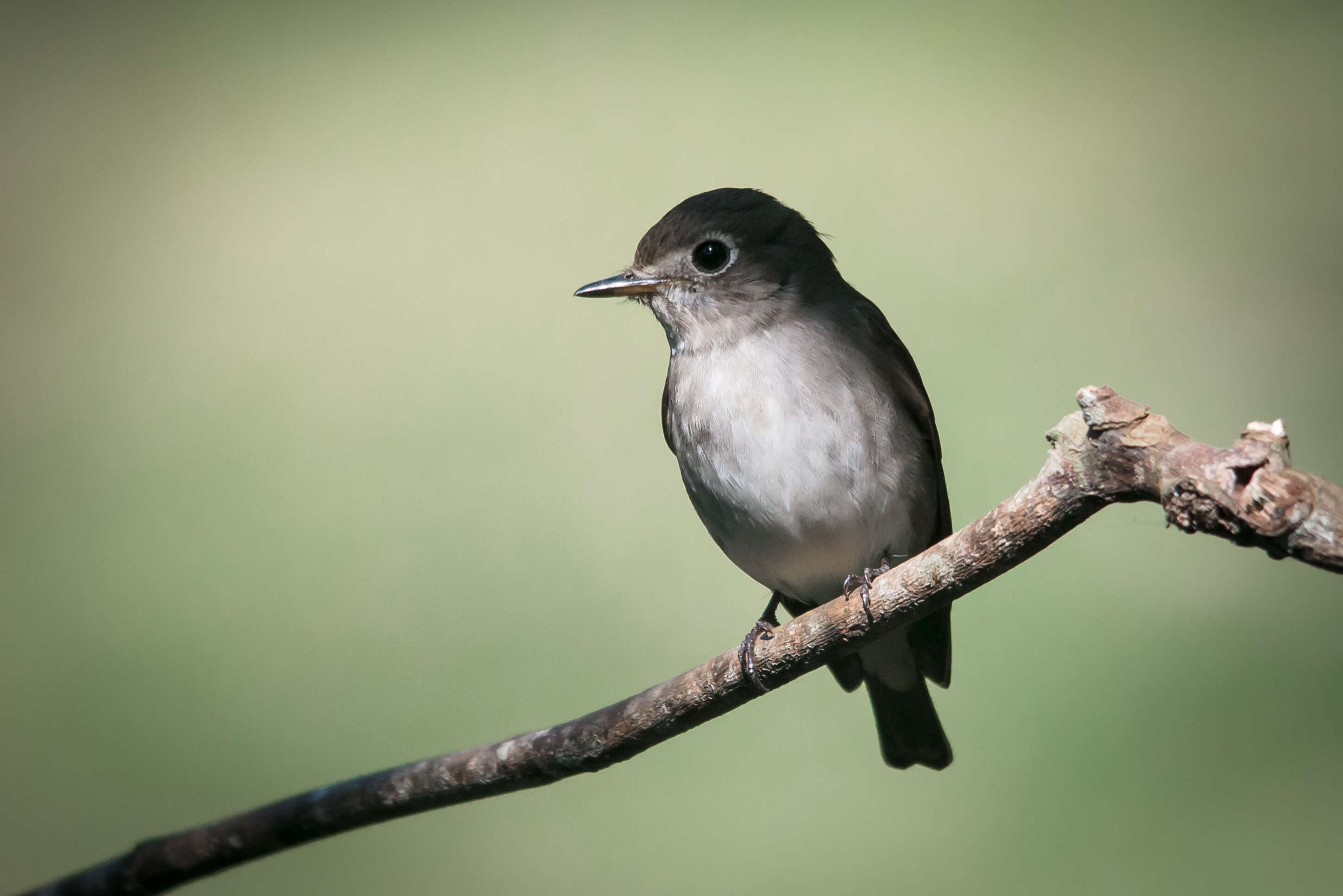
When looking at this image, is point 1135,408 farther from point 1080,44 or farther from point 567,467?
point 1080,44

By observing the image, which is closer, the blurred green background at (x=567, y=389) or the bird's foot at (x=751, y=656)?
the bird's foot at (x=751, y=656)

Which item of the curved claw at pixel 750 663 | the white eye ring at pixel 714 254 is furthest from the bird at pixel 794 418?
the curved claw at pixel 750 663

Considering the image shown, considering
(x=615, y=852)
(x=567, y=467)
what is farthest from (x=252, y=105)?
(x=615, y=852)

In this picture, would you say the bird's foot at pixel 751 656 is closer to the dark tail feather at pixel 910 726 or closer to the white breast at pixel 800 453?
the white breast at pixel 800 453

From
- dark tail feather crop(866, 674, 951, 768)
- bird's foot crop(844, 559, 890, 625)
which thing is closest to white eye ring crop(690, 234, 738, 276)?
bird's foot crop(844, 559, 890, 625)

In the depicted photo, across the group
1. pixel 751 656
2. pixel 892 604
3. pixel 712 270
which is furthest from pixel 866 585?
pixel 712 270

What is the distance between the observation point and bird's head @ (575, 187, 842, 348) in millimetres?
2447

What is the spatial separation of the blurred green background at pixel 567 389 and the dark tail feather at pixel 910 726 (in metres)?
0.83

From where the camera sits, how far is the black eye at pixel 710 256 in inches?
97.4

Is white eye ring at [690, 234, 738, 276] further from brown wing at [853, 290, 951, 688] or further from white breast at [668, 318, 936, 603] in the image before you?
brown wing at [853, 290, 951, 688]

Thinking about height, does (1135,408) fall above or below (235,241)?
below

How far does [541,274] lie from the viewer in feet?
14.2

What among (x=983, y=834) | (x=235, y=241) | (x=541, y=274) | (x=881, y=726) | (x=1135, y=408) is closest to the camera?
(x=1135, y=408)

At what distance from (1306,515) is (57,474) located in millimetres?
4424
